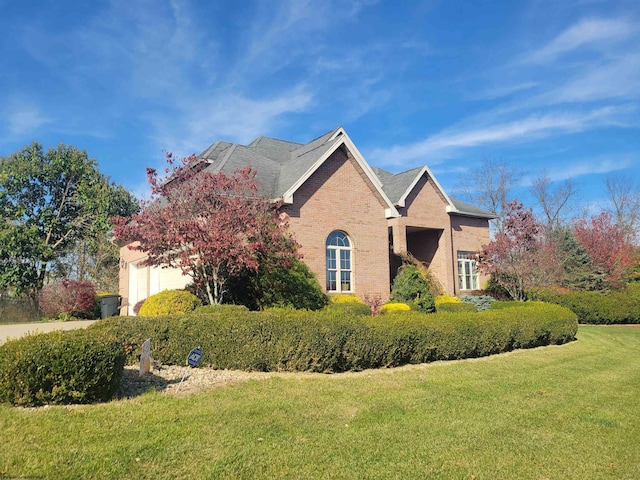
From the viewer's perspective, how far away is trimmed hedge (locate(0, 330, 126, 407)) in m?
6.14

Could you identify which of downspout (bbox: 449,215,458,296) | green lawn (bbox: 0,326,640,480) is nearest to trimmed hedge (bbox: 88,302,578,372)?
green lawn (bbox: 0,326,640,480)

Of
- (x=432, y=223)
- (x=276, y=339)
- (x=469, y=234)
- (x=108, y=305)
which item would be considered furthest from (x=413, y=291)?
(x=108, y=305)

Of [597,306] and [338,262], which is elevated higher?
[338,262]

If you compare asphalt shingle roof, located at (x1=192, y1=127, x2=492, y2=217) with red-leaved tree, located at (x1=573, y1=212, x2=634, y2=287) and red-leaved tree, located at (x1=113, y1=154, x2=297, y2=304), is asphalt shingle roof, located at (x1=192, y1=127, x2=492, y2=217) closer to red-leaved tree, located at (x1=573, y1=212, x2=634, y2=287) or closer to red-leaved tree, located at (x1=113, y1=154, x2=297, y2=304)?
red-leaved tree, located at (x1=113, y1=154, x2=297, y2=304)

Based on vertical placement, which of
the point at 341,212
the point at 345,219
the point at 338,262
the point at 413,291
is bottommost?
the point at 413,291

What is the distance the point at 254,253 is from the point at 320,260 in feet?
15.5

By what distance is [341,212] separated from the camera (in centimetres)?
1817

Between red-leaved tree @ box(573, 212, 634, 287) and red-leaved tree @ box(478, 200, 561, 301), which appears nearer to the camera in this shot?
red-leaved tree @ box(478, 200, 561, 301)

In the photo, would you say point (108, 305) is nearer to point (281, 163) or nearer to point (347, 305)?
point (281, 163)

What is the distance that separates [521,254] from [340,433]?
1788 cm

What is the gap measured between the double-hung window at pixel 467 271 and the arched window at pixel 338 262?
349 inches

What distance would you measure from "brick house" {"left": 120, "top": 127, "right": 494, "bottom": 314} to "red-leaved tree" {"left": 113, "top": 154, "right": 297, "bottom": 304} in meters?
2.75

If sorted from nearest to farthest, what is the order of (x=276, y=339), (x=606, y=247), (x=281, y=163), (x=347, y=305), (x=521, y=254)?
(x=276, y=339) < (x=347, y=305) < (x=521, y=254) < (x=281, y=163) < (x=606, y=247)

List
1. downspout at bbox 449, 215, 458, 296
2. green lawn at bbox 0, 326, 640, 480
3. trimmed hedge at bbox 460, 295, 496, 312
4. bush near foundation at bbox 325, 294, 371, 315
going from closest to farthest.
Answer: green lawn at bbox 0, 326, 640, 480 → bush near foundation at bbox 325, 294, 371, 315 → trimmed hedge at bbox 460, 295, 496, 312 → downspout at bbox 449, 215, 458, 296
